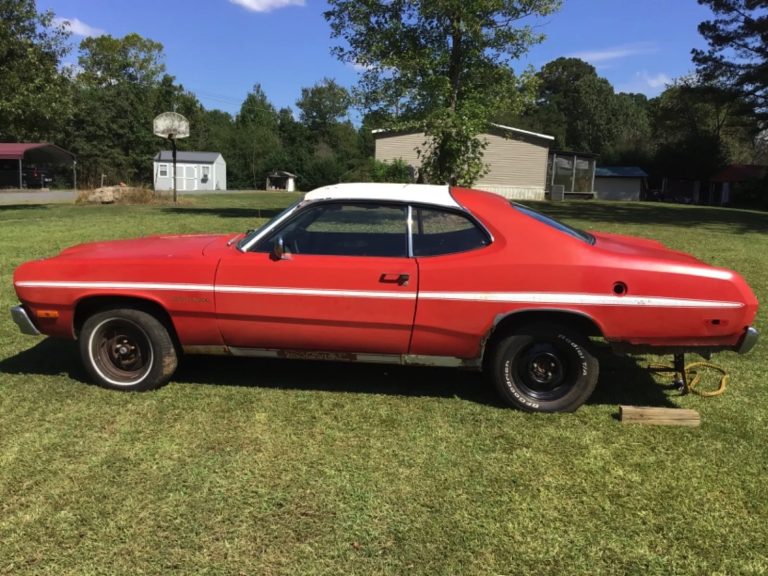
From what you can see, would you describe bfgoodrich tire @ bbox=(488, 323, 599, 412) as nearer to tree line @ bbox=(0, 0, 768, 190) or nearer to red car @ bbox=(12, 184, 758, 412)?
red car @ bbox=(12, 184, 758, 412)

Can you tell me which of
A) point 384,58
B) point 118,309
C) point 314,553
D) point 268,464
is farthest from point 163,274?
point 384,58

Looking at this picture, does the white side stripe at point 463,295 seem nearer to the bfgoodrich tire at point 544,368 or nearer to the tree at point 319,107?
the bfgoodrich tire at point 544,368

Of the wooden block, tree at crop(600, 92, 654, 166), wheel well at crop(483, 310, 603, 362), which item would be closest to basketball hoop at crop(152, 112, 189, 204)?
wheel well at crop(483, 310, 603, 362)

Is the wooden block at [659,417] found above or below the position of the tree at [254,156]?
below

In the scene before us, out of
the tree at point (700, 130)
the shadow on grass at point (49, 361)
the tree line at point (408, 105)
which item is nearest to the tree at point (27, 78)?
the tree line at point (408, 105)

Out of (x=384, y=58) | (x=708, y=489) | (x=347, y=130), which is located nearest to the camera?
(x=708, y=489)

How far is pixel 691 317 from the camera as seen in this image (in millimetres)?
3910

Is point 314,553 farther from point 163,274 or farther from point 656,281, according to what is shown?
point 656,281

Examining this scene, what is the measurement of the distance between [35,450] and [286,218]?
6.97ft

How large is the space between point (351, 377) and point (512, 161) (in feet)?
122

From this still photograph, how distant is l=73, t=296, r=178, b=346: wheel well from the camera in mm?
4383

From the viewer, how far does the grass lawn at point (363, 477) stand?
108 inches

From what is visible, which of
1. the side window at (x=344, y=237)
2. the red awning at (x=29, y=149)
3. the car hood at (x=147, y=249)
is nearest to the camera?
the side window at (x=344, y=237)

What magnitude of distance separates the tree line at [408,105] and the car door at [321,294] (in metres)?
13.6
